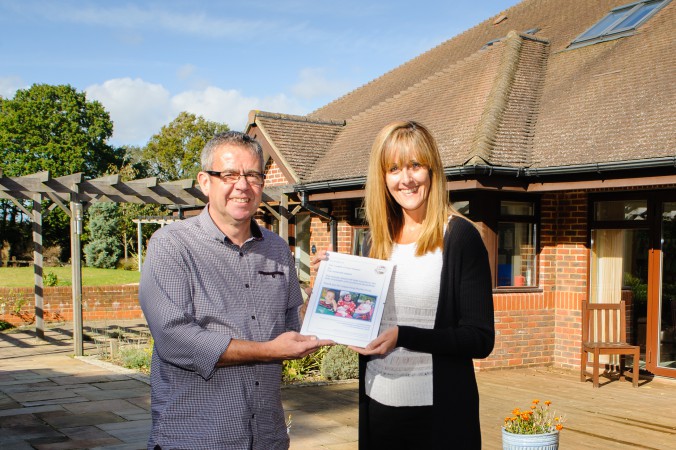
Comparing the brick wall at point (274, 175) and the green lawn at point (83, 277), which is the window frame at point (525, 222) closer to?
the brick wall at point (274, 175)

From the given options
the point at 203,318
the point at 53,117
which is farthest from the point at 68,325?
the point at 53,117

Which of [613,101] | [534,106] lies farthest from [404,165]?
[534,106]

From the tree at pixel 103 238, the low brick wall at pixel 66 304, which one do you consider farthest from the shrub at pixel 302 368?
the tree at pixel 103 238

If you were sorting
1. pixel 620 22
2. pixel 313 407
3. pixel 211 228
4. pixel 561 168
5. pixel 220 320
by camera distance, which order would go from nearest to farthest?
pixel 220 320 < pixel 211 228 < pixel 313 407 < pixel 561 168 < pixel 620 22

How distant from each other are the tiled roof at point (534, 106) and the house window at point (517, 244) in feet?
2.81

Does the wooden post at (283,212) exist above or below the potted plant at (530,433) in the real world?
above

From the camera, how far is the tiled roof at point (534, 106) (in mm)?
9805

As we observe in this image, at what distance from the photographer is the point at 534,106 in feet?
38.4

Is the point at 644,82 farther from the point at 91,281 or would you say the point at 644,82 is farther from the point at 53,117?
the point at 53,117

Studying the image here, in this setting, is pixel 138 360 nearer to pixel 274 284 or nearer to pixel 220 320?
pixel 274 284

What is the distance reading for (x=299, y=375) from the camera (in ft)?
31.2

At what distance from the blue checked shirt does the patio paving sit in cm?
386

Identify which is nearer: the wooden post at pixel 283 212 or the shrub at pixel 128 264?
the wooden post at pixel 283 212

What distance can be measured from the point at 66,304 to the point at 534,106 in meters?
11.7
